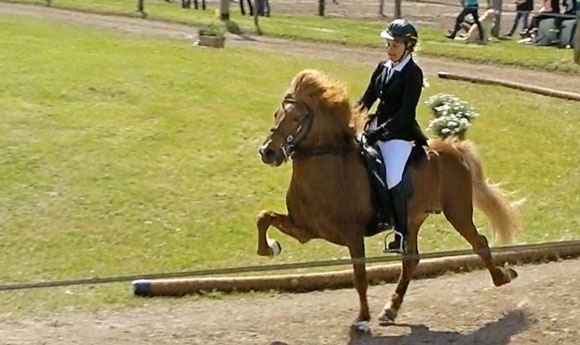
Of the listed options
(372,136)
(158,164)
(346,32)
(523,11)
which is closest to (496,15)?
(523,11)

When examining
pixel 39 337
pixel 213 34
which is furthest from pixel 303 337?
pixel 213 34

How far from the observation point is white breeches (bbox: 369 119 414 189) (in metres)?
8.33

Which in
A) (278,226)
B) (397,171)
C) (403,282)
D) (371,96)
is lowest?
(403,282)

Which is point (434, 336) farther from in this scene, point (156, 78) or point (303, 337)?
point (156, 78)

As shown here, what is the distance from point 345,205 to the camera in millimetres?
8180

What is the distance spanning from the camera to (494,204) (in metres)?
9.29

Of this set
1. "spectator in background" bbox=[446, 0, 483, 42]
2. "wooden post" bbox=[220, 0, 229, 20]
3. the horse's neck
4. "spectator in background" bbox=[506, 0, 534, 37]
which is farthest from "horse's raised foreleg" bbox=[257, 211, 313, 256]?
"spectator in background" bbox=[506, 0, 534, 37]

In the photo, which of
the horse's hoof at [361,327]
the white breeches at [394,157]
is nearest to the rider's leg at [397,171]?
the white breeches at [394,157]

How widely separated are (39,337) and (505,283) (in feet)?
12.4

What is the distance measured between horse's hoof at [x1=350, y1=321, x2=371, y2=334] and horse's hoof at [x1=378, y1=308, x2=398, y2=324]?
9.4 inches

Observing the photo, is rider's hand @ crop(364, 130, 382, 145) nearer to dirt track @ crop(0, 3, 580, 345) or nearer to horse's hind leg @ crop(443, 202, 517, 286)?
horse's hind leg @ crop(443, 202, 517, 286)

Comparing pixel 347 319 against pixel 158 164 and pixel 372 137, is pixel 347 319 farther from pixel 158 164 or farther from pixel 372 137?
pixel 158 164

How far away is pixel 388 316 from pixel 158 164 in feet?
20.5

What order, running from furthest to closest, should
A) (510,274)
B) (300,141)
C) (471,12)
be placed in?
(471,12), (510,274), (300,141)
